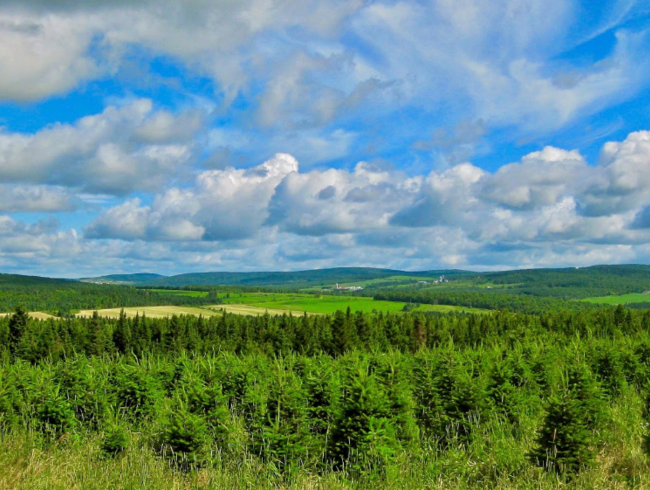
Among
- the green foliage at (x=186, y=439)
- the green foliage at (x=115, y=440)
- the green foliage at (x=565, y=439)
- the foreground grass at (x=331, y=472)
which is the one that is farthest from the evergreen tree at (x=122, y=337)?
the green foliage at (x=565, y=439)

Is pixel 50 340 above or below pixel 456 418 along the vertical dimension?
below

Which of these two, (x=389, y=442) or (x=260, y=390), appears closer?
(x=389, y=442)

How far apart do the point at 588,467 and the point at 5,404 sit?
49.9 ft

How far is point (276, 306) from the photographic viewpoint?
576 feet

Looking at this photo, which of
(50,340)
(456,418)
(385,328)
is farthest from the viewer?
(385,328)

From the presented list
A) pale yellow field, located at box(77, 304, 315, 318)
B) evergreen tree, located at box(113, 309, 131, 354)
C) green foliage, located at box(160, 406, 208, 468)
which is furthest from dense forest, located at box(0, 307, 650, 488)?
pale yellow field, located at box(77, 304, 315, 318)

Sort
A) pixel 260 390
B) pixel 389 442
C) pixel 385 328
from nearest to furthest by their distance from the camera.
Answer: pixel 389 442, pixel 260 390, pixel 385 328

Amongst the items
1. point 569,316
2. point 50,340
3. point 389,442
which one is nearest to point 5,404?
point 389,442

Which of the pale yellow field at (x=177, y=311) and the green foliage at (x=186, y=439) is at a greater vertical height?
the green foliage at (x=186, y=439)

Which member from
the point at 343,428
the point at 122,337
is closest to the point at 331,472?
the point at 343,428

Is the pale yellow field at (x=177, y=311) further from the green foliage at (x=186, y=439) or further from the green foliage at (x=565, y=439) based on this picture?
the green foliage at (x=565, y=439)

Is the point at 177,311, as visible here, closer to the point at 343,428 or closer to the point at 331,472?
the point at 343,428

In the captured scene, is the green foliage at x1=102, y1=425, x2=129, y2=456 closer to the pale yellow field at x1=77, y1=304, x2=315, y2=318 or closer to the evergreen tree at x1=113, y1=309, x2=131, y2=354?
the evergreen tree at x1=113, y1=309, x2=131, y2=354

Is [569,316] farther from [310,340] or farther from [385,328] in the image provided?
[310,340]
